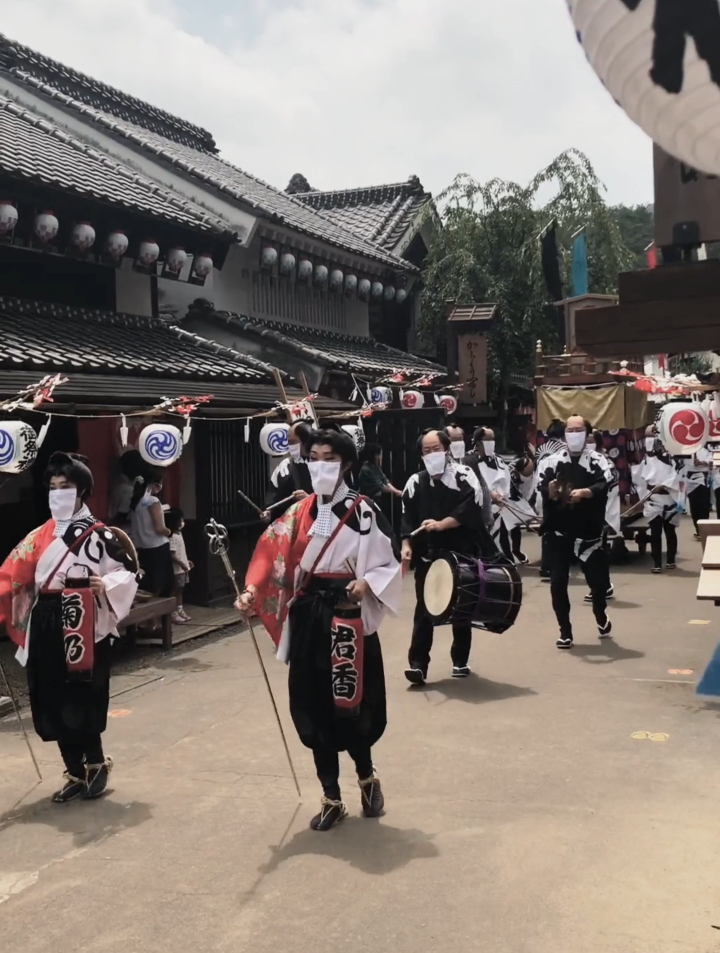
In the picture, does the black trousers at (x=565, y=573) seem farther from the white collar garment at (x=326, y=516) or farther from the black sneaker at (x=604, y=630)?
the white collar garment at (x=326, y=516)

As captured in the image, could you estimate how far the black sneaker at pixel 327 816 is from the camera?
482 cm

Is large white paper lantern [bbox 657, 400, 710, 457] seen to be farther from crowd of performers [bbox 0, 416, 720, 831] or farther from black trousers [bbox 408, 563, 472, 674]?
crowd of performers [bbox 0, 416, 720, 831]

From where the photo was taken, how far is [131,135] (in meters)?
16.0

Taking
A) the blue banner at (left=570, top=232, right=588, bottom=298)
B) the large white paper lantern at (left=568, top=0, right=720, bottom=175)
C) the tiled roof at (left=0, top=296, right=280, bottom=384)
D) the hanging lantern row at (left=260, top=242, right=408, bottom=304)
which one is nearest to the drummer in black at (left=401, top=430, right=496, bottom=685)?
the tiled roof at (left=0, top=296, right=280, bottom=384)

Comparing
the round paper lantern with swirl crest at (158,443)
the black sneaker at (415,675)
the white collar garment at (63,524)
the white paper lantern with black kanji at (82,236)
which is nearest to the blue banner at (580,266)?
the white paper lantern with black kanji at (82,236)

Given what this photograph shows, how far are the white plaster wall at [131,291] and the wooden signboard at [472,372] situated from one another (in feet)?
26.4

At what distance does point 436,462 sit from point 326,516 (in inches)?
111

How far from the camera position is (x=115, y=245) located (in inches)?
472

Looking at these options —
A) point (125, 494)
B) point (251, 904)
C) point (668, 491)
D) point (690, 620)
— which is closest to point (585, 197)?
point (668, 491)

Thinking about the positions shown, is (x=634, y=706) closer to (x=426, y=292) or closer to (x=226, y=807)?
(x=226, y=807)

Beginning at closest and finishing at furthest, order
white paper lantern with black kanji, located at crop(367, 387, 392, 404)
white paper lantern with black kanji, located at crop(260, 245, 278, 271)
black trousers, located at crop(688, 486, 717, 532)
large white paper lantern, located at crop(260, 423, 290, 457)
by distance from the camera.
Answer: large white paper lantern, located at crop(260, 423, 290, 457) → black trousers, located at crop(688, 486, 717, 532) → white paper lantern with black kanji, located at crop(367, 387, 392, 404) → white paper lantern with black kanji, located at crop(260, 245, 278, 271)

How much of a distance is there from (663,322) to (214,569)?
9032 millimetres

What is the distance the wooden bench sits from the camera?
871 centimetres

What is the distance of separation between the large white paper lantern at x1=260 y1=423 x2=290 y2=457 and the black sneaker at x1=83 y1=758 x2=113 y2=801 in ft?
19.5
